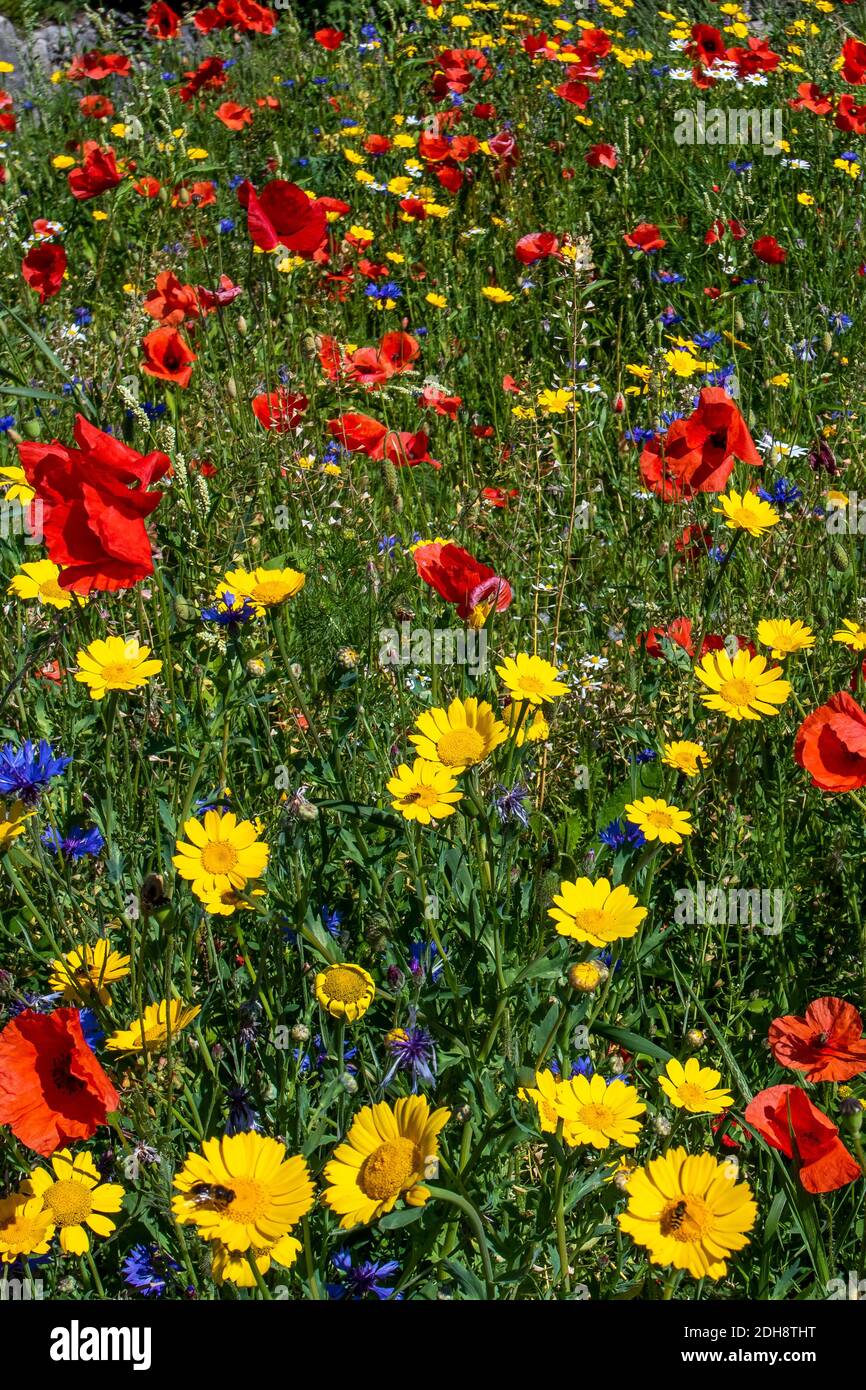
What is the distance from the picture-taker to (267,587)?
173 centimetres

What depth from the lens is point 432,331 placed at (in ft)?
13.1

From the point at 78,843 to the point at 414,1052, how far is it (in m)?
0.71

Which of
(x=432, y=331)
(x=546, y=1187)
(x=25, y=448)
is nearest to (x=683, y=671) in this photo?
(x=546, y=1187)

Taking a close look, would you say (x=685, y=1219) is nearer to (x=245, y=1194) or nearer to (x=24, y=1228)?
(x=245, y=1194)

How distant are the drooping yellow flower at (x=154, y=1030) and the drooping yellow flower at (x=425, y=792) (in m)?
0.35

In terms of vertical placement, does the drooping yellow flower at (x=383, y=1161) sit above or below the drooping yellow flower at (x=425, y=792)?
below

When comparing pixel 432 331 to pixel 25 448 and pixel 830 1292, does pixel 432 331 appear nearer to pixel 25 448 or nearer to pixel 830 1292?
pixel 25 448

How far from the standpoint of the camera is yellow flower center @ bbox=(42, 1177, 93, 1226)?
1.35 m

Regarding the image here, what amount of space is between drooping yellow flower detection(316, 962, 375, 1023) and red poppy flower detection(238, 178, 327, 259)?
1572 mm

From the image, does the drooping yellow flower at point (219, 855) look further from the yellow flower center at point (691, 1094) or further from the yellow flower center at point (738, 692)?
the yellow flower center at point (738, 692)

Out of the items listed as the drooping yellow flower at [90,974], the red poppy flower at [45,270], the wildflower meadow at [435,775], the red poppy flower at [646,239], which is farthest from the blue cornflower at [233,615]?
the red poppy flower at [646,239]

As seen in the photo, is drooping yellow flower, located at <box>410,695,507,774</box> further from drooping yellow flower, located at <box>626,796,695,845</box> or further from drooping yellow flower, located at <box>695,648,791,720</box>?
drooping yellow flower, located at <box>695,648,791,720</box>

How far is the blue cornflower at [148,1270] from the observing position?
57.0 inches

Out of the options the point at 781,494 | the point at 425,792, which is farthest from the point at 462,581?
the point at 781,494
